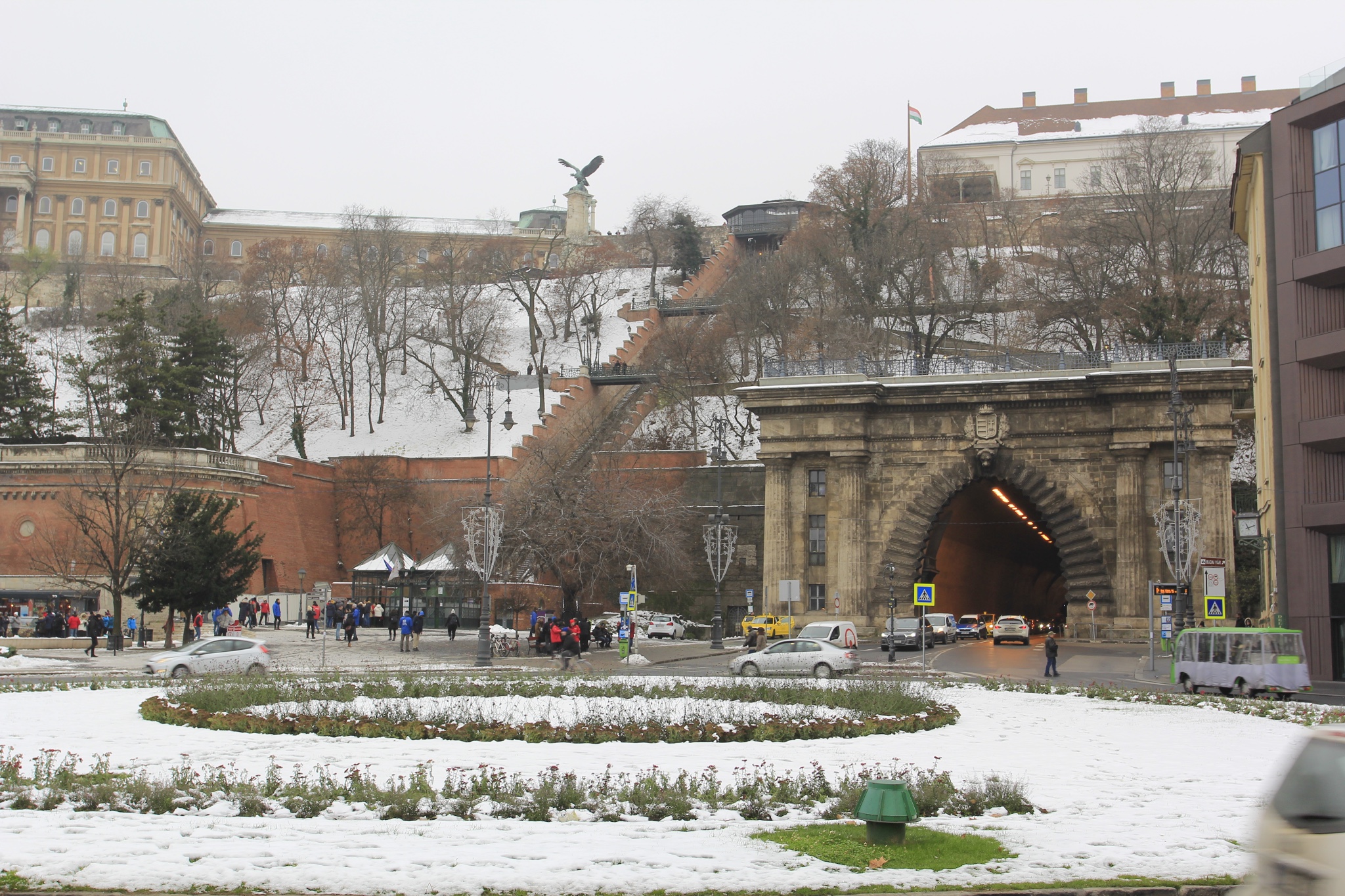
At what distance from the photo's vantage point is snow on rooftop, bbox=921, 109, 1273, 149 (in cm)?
10550

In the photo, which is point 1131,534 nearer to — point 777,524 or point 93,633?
point 777,524

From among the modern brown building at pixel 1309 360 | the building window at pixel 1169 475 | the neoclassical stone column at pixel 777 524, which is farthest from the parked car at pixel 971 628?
the modern brown building at pixel 1309 360

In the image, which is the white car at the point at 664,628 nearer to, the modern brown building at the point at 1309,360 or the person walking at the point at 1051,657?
the person walking at the point at 1051,657

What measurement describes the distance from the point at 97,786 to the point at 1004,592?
71404 millimetres

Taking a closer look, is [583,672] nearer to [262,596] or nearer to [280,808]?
[280,808]

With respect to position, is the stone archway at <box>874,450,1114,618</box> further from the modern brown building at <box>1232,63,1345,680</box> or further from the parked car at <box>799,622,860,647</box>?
the parked car at <box>799,622,860,647</box>

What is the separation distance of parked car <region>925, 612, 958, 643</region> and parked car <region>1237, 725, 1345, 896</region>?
45.1 metres

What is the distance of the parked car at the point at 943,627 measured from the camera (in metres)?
52.2

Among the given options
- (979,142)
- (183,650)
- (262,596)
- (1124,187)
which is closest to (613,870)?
(183,650)

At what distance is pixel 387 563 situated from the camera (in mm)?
57281

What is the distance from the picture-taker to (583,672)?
3180 cm

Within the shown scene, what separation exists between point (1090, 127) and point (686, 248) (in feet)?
121

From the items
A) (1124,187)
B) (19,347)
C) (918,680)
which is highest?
(1124,187)

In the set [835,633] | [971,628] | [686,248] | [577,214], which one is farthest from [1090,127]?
[835,633]
